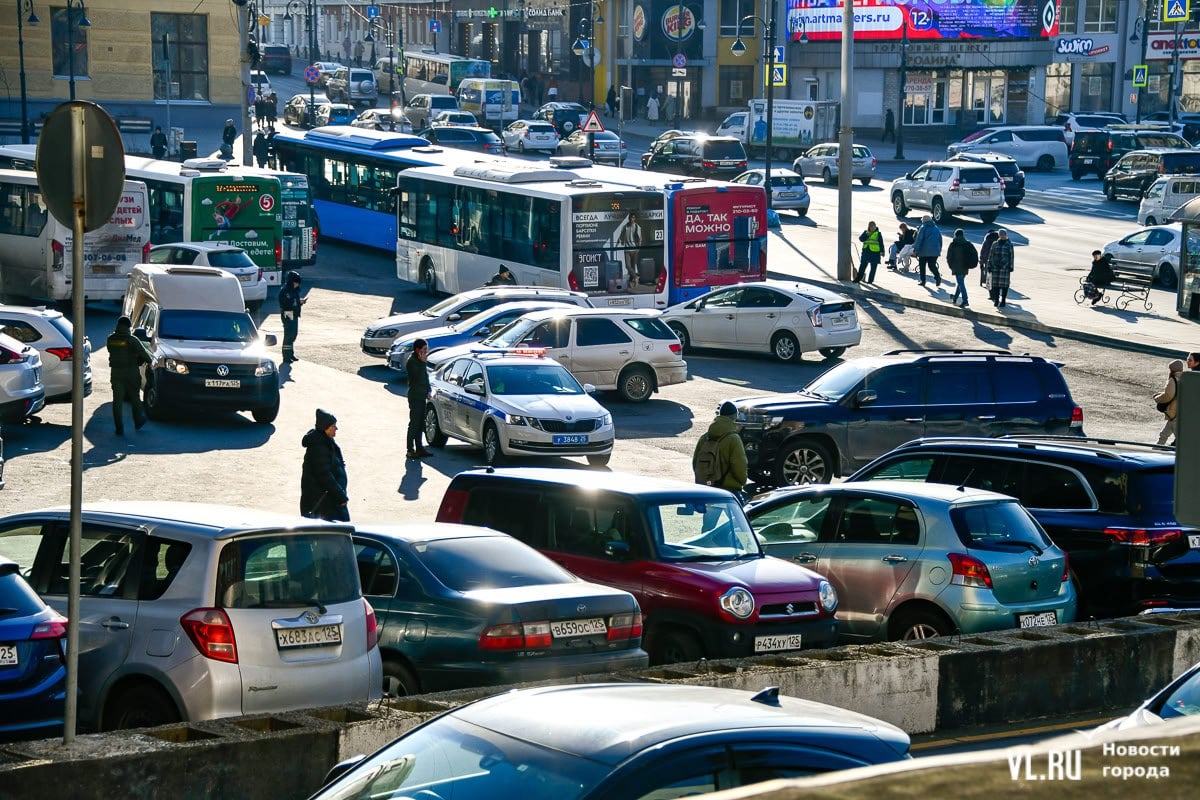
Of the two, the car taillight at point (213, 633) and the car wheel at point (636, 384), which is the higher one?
the car taillight at point (213, 633)

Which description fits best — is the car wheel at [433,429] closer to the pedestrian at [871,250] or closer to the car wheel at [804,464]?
the car wheel at [804,464]

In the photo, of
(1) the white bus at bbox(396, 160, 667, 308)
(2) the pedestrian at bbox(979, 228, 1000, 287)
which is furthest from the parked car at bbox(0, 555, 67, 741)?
(2) the pedestrian at bbox(979, 228, 1000, 287)

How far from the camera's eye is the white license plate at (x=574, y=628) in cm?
1066

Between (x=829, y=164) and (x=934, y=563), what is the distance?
49812 millimetres

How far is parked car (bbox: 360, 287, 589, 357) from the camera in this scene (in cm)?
2997

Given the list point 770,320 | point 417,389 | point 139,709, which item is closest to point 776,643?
point 139,709

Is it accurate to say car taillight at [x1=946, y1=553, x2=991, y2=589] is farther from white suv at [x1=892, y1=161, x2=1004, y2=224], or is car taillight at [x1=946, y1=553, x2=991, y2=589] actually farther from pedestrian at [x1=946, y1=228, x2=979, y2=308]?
white suv at [x1=892, y1=161, x2=1004, y2=224]

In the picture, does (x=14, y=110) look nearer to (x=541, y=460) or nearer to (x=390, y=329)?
(x=390, y=329)

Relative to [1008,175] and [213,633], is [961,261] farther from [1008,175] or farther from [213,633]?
[213,633]

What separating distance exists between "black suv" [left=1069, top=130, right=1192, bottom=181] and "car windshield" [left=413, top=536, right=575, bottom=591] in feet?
172

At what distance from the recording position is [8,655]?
29.9ft

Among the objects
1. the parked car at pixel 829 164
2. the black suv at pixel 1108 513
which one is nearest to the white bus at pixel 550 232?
the black suv at pixel 1108 513

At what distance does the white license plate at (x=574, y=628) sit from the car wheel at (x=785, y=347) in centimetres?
2080

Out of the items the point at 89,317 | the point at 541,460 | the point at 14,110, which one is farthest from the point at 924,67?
the point at 541,460
